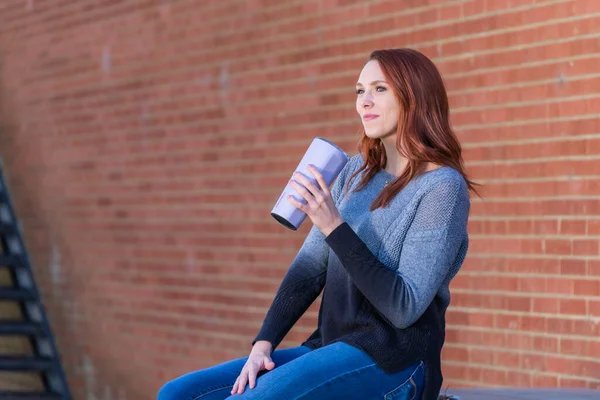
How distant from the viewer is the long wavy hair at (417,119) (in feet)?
9.96

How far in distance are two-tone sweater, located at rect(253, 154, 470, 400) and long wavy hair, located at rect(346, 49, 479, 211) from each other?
4 centimetres

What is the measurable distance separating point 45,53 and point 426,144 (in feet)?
20.3

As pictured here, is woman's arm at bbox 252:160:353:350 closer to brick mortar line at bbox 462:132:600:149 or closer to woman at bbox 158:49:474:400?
woman at bbox 158:49:474:400

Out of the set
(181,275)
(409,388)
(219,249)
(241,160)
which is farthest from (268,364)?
(181,275)

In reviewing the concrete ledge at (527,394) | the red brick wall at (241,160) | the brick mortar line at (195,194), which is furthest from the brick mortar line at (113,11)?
the concrete ledge at (527,394)

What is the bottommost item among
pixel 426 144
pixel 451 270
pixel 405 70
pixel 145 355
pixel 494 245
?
pixel 145 355

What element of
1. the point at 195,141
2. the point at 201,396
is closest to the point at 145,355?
the point at 195,141

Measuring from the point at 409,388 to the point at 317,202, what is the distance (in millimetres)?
567

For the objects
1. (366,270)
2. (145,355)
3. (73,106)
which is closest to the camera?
(366,270)

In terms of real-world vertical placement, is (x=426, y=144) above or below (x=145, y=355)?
above

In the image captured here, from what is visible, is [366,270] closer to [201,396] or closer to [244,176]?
[201,396]

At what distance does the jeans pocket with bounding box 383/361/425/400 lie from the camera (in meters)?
2.84

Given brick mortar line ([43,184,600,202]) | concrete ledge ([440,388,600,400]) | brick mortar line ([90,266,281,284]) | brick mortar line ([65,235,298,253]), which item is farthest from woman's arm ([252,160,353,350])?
brick mortar line ([90,266,281,284])

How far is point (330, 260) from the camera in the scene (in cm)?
314
